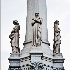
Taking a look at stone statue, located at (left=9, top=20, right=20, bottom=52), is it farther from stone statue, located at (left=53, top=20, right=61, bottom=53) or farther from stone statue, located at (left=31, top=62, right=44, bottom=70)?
stone statue, located at (left=53, top=20, right=61, bottom=53)

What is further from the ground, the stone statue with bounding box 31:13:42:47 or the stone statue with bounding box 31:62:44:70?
the stone statue with bounding box 31:13:42:47

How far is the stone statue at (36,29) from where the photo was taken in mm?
59031

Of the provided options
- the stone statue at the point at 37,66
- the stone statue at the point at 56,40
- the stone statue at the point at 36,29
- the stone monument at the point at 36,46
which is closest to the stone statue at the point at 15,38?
the stone monument at the point at 36,46

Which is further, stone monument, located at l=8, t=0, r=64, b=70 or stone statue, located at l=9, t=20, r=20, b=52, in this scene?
stone statue, located at l=9, t=20, r=20, b=52

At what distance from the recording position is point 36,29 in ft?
194

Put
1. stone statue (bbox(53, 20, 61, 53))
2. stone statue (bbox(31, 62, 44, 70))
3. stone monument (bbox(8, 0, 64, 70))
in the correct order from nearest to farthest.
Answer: stone statue (bbox(31, 62, 44, 70)) < stone monument (bbox(8, 0, 64, 70)) < stone statue (bbox(53, 20, 61, 53))

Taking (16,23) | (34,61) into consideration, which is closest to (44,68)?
(34,61)

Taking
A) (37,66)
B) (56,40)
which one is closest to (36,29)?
(56,40)

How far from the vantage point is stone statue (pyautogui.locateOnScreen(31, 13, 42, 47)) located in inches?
2324

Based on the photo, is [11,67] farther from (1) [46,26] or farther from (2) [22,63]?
(1) [46,26]

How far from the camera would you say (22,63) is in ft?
196

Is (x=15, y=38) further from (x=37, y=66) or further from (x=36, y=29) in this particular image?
(x=37, y=66)

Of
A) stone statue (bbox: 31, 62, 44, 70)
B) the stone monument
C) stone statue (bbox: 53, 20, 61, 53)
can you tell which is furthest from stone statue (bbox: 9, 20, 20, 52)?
stone statue (bbox: 53, 20, 61, 53)

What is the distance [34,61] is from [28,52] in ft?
3.74
